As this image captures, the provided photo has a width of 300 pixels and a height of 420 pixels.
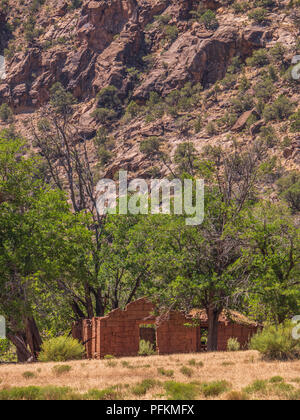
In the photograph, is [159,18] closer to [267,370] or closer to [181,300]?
[181,300]

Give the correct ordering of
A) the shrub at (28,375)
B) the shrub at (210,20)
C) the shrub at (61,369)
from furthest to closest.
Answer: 1. the shrub at (210,20)
2. the shrub at (61,369)
3. the shrub at (28,375)

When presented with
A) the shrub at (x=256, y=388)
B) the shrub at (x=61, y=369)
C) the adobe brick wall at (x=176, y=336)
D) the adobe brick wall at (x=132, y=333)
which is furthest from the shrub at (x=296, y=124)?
the shrub at (x=256, y=388)

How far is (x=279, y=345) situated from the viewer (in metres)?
22.3

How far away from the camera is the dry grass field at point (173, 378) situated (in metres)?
14.8

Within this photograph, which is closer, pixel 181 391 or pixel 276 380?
pixel 181 391

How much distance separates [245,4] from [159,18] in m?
17.4

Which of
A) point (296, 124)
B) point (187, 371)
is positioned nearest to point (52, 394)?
point (187, 371)

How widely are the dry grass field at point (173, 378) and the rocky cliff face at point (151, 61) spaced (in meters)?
52.1

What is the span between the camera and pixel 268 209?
29688mm

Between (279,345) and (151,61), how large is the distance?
3468 inches

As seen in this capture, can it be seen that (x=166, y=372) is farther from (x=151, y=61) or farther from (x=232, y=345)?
(x=151, y=61)

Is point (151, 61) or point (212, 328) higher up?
point (151, 61)

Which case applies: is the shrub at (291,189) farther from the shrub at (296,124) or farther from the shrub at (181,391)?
the shrub at (181,391)

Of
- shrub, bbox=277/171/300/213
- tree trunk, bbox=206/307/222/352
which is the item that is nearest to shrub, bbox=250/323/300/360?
tree trunk, bbox=206/307/222/352
